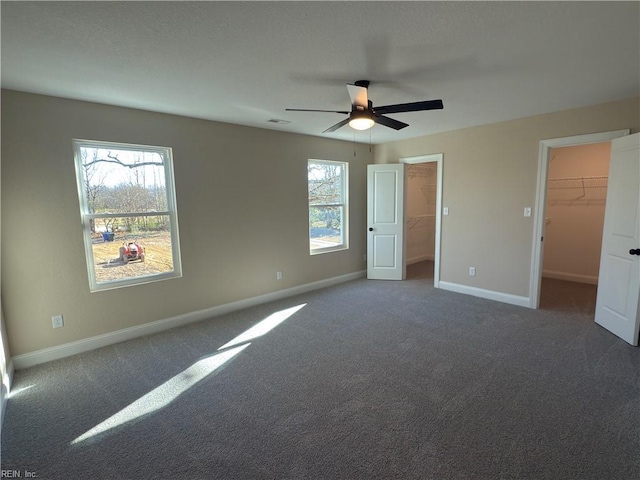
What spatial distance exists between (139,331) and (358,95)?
3281 millimetres

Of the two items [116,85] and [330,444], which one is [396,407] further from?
[116,85]

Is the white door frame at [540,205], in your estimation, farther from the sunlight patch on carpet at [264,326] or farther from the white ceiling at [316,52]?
the sunlight patch on carpet at [264,326]

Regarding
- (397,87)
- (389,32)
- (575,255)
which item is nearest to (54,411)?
(389,32)

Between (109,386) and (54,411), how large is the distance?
353 millimetres

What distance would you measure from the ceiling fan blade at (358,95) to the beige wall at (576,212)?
3932 mm

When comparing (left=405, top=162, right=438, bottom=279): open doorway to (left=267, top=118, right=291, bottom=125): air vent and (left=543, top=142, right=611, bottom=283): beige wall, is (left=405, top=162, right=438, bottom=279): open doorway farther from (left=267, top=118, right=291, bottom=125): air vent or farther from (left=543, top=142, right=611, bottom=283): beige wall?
(left=267, top=118, right=291, bottom=125): air vent

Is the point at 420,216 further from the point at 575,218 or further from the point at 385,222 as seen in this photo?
the point at 575,218

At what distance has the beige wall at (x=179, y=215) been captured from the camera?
2.72 metres

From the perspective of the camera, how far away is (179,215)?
358 centimetres

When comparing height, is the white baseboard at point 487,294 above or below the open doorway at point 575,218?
below

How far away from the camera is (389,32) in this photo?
1.83 meters

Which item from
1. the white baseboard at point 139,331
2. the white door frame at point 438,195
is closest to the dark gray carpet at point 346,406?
the white baseboard at point 139,331

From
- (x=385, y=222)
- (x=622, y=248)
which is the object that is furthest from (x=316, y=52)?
(x=385, y=222)

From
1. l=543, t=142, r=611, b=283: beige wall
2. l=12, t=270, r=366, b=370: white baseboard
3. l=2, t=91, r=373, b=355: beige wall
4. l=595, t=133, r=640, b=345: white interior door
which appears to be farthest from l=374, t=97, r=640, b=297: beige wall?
l=12, t=270, r=366, b=370: white baseboard
